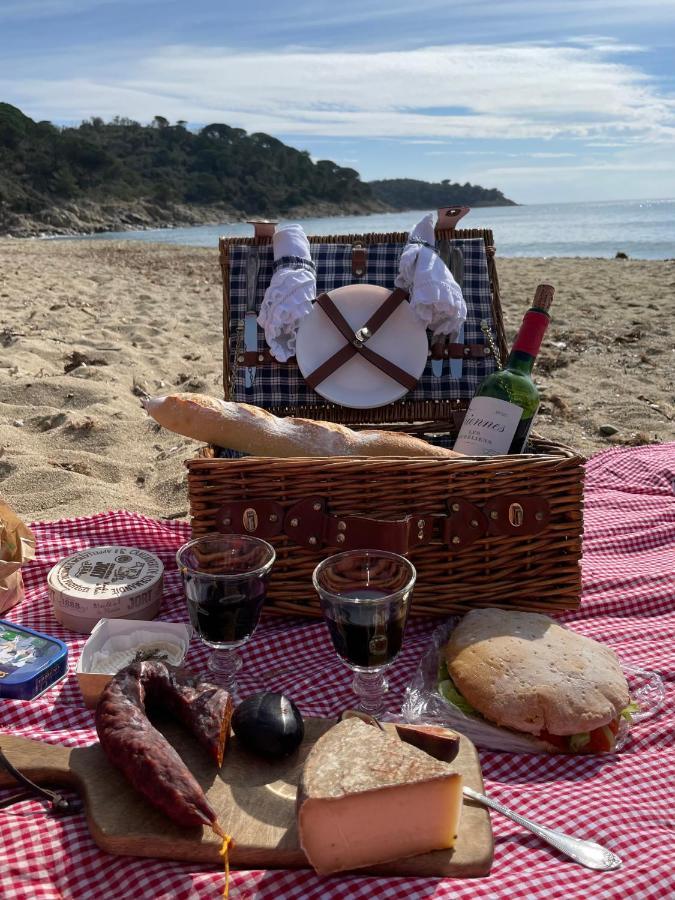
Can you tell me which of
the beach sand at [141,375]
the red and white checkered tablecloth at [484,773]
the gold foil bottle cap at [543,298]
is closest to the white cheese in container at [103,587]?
the red and white checkered tablecloth at [484,773]

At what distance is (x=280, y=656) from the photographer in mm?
1737

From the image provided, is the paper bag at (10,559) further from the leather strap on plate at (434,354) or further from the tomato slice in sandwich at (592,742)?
the tomato slice in sandwich at (592,742)

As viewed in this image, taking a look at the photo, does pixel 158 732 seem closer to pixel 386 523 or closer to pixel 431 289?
pixel 386 523

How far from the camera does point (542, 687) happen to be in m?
1.39

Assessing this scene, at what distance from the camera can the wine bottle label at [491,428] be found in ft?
6.63

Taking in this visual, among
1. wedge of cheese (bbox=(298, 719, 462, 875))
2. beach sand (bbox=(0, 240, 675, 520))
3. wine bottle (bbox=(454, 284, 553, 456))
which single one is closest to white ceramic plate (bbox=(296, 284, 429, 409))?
wine bottle (bbox=(454, 284, 553, 456))

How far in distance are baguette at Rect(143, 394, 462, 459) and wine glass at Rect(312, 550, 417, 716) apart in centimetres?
55

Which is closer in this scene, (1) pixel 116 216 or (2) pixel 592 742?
(2) pixel 592 742

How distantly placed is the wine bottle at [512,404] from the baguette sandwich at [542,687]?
0.60 metres

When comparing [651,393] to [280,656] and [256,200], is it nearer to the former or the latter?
[280,656]

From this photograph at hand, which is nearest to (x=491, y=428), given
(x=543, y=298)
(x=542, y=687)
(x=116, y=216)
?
(x=543, y=298)

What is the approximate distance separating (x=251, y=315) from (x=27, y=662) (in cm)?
157

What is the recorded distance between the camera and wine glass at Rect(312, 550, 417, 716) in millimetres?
1288

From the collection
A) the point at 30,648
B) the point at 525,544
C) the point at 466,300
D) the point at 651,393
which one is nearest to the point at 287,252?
the point at 466,300
